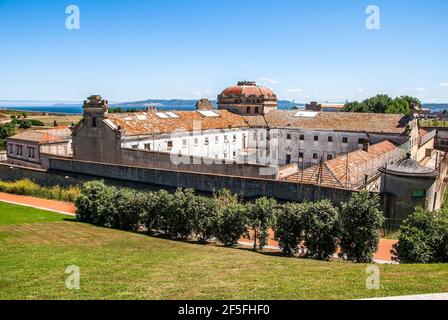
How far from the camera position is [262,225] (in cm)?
2266

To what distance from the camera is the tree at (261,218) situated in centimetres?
2255

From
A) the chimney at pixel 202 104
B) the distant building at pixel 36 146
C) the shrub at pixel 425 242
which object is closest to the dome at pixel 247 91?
the chimney at pixel 202 104

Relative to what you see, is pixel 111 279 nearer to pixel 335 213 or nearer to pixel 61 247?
pixel 61 247

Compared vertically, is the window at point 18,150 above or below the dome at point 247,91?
below

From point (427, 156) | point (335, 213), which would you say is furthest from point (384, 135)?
point (335, 213)

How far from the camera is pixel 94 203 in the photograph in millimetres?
28359

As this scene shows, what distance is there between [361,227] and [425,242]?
2.79 meters

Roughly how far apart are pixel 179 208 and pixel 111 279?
9750mm

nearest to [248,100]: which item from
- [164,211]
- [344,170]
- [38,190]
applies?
[344,170]

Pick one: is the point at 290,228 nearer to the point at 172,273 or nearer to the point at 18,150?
the point at 172,273

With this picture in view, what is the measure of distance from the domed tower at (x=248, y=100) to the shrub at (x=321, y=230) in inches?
1735

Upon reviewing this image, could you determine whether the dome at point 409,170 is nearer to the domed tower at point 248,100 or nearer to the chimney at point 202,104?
the domed tower at point 248,100

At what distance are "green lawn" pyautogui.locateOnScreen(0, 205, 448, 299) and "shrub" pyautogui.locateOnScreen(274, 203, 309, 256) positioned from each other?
1.13 m
